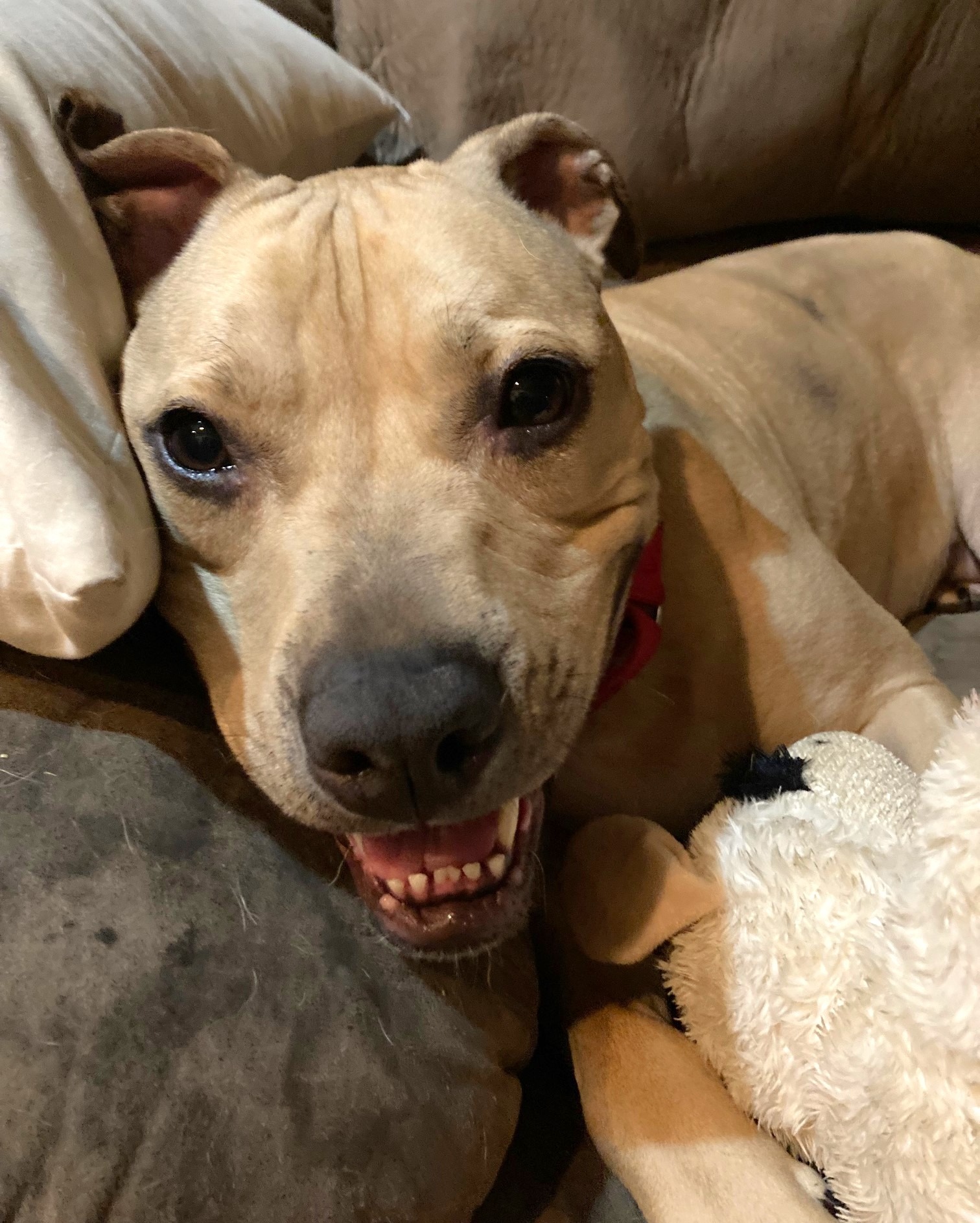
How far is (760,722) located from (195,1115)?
107 centimetres

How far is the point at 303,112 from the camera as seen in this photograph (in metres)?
1.88

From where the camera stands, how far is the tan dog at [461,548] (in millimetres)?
1015

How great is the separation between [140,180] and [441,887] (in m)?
1.06

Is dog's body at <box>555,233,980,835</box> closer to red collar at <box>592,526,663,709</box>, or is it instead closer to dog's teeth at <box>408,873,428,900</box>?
red collar at <box>592,526,663,709</box>

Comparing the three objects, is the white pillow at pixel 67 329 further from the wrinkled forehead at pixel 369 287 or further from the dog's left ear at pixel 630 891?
the dog's left ear at pixel 630 891

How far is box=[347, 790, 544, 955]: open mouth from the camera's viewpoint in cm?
108

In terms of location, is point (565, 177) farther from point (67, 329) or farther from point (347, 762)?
point (347, 762)

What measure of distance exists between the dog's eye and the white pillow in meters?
0.06

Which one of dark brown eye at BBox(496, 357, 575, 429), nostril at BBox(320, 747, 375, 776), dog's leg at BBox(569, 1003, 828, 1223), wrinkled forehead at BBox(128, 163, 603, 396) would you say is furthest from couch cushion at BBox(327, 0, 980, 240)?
dog's leg at BBox(569, 1003, 828, 1223)

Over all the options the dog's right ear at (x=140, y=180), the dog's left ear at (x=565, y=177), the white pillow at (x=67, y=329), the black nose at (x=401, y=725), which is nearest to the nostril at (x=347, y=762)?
the black nose at (x=401, y=725)

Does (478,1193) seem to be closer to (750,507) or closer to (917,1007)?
(917,1007)

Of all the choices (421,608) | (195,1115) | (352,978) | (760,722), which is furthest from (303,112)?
(195,1115)

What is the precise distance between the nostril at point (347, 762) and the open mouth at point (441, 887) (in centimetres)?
17

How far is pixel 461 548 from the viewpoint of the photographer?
1088 mm
